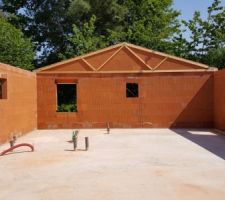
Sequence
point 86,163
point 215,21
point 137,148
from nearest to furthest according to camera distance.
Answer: point 86,163 → point 137,148 → point 215,21

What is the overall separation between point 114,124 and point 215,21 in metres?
13.4

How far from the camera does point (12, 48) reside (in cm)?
2188

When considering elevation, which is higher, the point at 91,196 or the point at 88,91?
the point at 88,91

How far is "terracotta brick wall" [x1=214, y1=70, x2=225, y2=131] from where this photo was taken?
674 inches

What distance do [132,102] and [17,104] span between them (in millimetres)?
6087

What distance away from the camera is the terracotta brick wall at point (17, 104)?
13961mm

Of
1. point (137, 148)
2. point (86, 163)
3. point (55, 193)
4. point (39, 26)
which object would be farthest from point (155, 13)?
point (55, 193)

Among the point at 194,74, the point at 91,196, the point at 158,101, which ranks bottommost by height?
the point at 91,196

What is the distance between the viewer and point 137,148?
486 inches

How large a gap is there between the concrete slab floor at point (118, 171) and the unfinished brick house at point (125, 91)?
215 inches

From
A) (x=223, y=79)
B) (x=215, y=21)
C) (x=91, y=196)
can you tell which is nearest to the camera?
(x=91, y=196)

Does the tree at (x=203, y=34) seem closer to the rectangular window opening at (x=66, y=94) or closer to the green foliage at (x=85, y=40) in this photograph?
the green foliage at (x=85, y=40)

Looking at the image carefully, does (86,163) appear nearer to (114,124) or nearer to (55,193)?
(55,193)

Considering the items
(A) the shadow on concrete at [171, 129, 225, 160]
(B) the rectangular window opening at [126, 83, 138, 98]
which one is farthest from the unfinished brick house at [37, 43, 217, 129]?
(B) the rectangular window opening at [126, 83, 138, 98]
